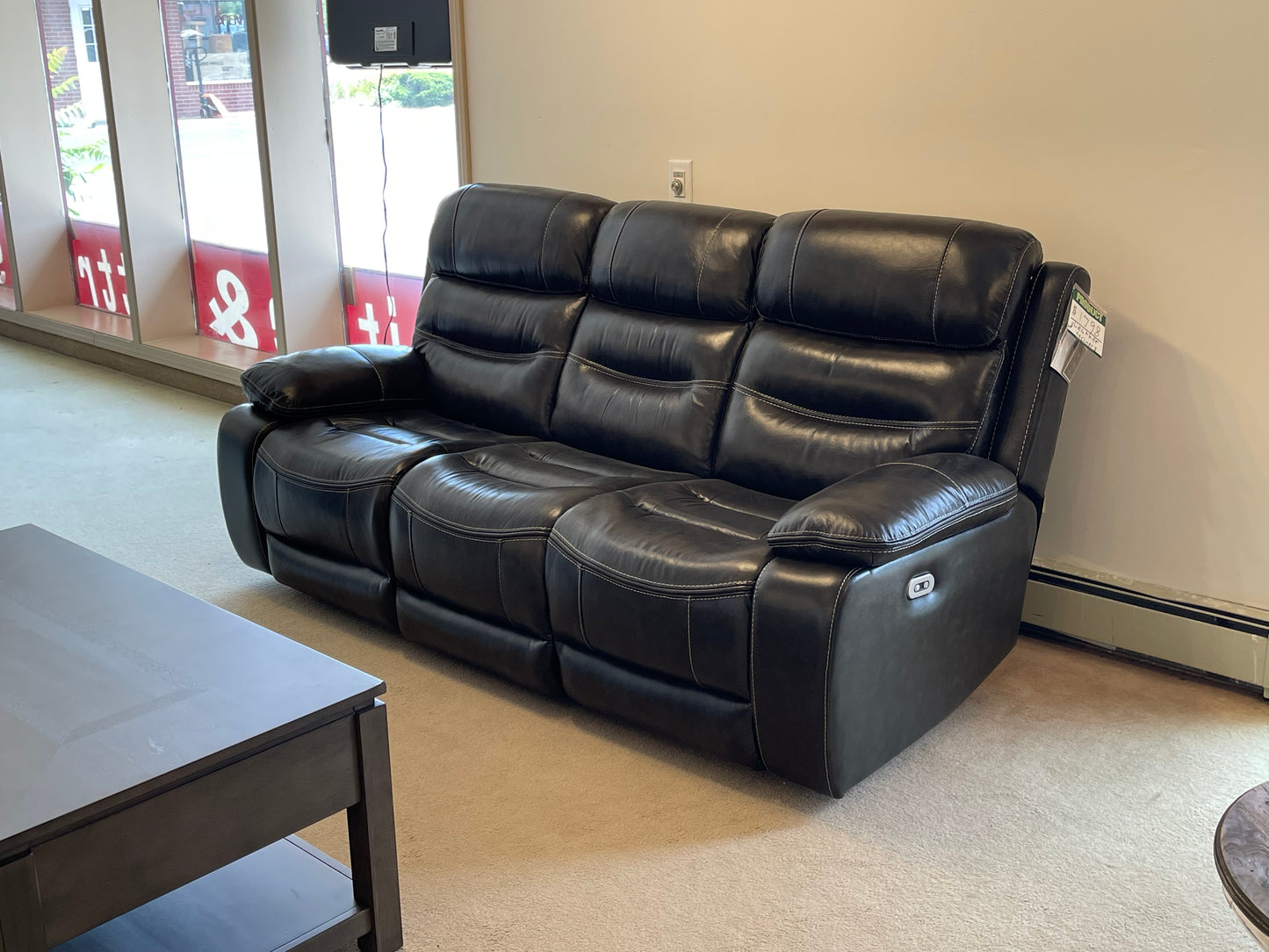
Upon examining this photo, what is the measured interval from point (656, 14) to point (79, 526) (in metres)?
2.36

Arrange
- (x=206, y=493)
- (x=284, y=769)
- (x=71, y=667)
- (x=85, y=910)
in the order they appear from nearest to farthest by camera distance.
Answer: (x=85, y=910) → (x=284, y=769) → (x=71, y=667) → (x=206, y=493)

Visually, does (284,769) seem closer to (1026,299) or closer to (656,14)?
(1026,299)

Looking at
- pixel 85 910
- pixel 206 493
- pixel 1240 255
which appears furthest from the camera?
pixel 206 493

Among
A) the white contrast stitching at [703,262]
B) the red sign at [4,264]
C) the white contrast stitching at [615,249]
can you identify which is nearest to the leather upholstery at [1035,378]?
the white contrast stitching at [703,262]

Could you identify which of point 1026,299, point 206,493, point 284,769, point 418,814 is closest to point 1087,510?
point 1026,299

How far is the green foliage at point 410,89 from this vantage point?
424 centimetres

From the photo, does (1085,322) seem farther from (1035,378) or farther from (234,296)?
(234,296)

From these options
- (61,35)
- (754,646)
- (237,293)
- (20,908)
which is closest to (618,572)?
(754,646)

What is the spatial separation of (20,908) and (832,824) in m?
1.36

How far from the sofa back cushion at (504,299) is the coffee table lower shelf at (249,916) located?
1553mm

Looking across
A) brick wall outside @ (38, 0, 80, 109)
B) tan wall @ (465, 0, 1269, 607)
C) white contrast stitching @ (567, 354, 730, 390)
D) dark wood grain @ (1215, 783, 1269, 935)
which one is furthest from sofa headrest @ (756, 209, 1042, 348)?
brick wall outside @ (38, 0, 80, 109)

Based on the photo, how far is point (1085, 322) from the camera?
2.55 metres

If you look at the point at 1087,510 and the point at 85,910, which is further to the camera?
the point at 1087,510

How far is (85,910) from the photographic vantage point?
4.76ft
